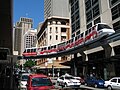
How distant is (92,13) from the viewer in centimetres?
5178

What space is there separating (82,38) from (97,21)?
6.70 meters

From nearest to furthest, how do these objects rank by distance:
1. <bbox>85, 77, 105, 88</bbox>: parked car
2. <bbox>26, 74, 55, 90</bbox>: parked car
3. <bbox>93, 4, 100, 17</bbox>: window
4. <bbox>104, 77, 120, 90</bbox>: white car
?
<bbox>26, 74, 55, 90</bbox>: parked car
<bbox>104, 77, 120, 90</bbox>: white car
<bbox>85, 77, 105, 88</bbox>: parked car
<bbox>93, 4, 100, 17</bbox>: window

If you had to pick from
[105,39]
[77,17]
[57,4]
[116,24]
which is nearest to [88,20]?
[77,17]

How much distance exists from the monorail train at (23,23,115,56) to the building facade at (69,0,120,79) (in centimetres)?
205

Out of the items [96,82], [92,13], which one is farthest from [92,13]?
[96,82]

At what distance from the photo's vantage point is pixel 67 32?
317 ft

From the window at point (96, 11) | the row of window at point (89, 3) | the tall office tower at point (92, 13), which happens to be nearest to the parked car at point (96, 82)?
the tall office tower at point (92, 13)

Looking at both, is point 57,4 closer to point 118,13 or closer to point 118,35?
point 118,13

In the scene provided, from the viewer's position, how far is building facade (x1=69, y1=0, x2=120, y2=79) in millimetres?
40562

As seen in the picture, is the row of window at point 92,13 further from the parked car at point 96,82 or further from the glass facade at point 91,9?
the parked car at point 96,82

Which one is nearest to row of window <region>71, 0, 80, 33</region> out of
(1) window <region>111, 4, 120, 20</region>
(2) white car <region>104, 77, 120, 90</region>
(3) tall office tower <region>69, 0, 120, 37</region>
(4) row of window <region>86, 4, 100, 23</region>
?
(3) tall office tower <region>69, 0, 120, 37</region>

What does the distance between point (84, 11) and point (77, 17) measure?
5.29 meters

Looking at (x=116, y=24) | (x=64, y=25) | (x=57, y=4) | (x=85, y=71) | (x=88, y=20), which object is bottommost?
(x=85, y=71)

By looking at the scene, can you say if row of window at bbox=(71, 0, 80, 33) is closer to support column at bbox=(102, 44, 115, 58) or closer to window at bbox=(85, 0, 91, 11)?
window at bbox=(85, 0, 91, 11)
